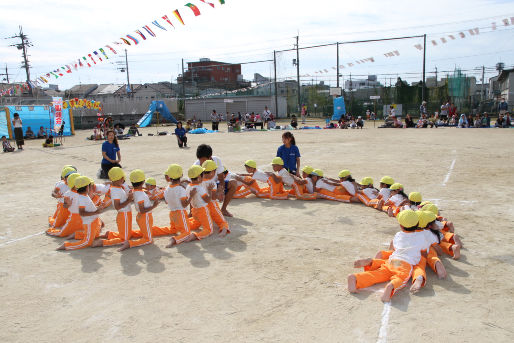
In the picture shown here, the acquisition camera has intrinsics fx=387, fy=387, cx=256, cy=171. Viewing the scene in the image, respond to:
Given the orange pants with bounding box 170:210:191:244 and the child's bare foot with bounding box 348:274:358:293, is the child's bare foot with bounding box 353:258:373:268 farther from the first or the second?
the orange pants with bounding box 170:210:191:244

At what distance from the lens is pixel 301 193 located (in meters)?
7.91

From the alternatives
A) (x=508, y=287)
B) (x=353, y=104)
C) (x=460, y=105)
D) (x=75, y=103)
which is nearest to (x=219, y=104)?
(x=353, y=104)

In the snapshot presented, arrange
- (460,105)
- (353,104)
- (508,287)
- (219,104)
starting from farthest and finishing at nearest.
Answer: (219,104)
(353,104)
(460,105)
(508,287)

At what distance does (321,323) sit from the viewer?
3402mm

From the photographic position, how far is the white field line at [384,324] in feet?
10.3

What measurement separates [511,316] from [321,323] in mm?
1676

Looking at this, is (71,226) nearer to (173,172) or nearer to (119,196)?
(119,196)

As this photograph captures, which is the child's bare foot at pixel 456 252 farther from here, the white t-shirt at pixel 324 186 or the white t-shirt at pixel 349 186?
the white t-shirt at pixel 324 186

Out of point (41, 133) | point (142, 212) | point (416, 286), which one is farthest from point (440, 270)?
point (41, 133)

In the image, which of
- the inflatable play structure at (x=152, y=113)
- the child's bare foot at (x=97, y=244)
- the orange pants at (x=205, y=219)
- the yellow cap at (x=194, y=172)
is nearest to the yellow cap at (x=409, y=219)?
the orange pants at (x=205, y=219)

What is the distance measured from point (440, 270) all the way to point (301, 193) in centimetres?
392

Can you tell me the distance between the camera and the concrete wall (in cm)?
4425

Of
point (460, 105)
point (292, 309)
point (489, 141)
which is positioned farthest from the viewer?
point (460, 105)

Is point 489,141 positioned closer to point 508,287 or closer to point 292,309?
point 508,287
